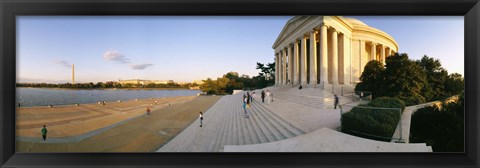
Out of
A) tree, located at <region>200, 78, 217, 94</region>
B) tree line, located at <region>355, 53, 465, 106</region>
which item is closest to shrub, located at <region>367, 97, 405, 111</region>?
tree line, located at <region>355, 53, 465, 106</region>

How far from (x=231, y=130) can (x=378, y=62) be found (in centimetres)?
343

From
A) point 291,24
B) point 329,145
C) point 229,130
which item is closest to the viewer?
point 329,145

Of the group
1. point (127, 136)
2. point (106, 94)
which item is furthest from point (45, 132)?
point (127, 136)

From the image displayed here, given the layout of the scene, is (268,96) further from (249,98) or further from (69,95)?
(69,95)

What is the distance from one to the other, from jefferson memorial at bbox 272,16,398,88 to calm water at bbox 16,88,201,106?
89.0 inches

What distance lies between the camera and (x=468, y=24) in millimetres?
1736

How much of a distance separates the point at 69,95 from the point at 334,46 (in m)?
7.53

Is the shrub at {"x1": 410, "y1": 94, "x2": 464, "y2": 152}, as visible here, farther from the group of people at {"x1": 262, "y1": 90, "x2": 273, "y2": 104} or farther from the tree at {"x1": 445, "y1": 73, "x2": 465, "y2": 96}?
the group of people at {"x1": 262, "y1": 90, "x2": 273, "y2": 104}

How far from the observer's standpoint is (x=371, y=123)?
88.8 inches

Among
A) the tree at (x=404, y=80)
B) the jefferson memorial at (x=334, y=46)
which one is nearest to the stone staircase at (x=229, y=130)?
the jefferson memorial at (x=334, y=46)

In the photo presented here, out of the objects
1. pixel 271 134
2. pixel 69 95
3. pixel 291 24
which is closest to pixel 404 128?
pixel 271 134

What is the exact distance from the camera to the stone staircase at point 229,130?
2.18 metres

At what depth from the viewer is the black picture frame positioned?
1604mm
